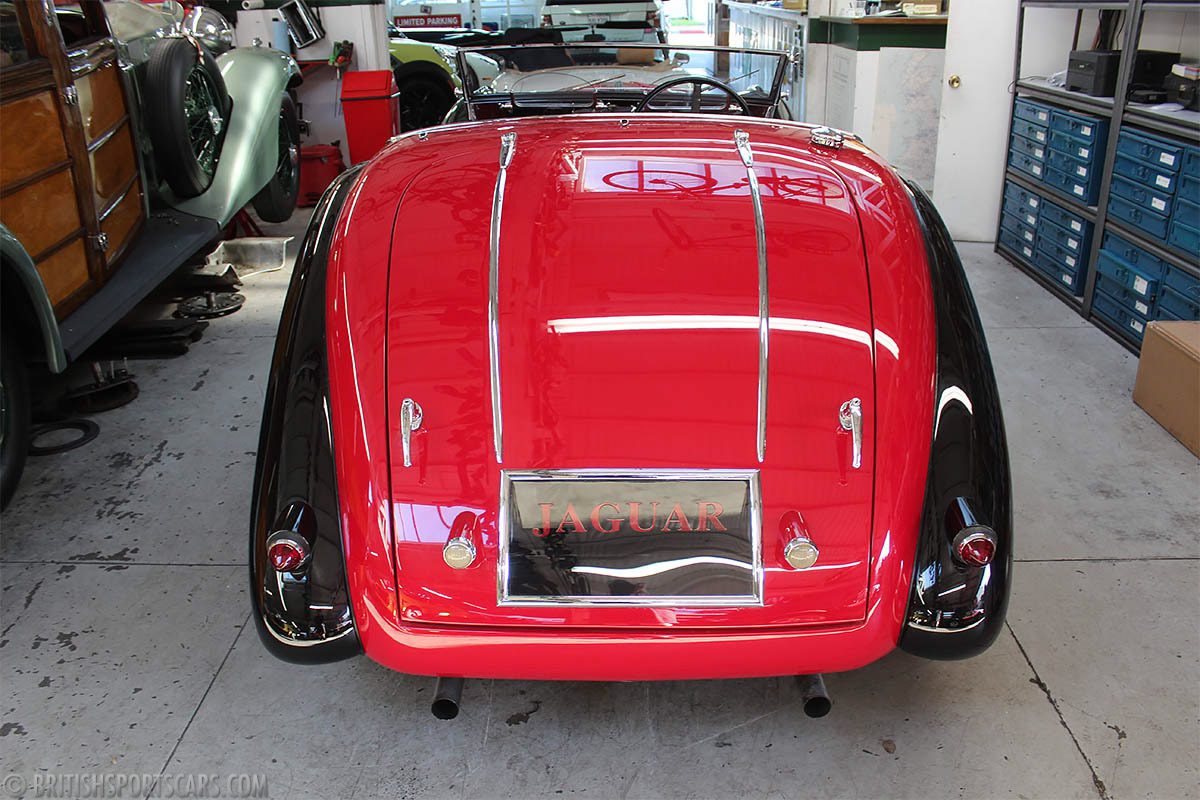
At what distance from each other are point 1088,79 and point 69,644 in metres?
4.93

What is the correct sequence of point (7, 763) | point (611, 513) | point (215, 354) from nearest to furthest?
point (611, 513) → point (7, 763) → point (215, 354)

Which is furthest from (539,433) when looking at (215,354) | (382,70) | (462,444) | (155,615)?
(382,70)

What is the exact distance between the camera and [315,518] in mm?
1840

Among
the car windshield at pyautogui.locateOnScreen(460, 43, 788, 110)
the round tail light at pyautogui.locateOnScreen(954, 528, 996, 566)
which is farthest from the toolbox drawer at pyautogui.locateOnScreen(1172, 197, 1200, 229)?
the round tail light at pyautogui.locateOnScreen(954, 528, 996, 566)

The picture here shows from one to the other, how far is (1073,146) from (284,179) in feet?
15.1

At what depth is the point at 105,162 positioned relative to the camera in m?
3.93

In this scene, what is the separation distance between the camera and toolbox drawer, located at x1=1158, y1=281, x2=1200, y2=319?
12.5 feet

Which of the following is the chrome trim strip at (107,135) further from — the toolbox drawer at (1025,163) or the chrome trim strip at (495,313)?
the toolbox drawer at (1025,163)

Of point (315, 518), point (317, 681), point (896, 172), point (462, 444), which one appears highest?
point (896, 172)

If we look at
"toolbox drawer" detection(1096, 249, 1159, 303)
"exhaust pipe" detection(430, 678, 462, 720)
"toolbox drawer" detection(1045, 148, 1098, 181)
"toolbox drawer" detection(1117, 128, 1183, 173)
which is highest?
"toolbox drawer" detection(1117, 128, 1183, 173)

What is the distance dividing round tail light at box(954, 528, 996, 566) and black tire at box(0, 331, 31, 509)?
279cm

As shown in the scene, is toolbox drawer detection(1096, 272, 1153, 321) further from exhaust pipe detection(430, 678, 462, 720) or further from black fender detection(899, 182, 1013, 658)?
exhaust pipe detection(430, 678, 462, 720)

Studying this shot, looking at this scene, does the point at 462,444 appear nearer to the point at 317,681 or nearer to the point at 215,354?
the point at 317,681
